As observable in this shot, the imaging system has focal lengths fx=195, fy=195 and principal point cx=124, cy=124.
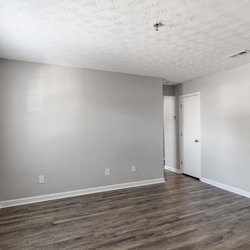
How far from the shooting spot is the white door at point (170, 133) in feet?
18.5

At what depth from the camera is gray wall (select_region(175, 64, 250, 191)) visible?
146 inches

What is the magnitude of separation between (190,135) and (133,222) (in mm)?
3022

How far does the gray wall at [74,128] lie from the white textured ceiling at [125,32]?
14.8 inches

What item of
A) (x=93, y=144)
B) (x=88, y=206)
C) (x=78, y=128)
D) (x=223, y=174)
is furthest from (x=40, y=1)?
(x=223, y=174)

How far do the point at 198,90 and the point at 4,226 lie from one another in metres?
4.61

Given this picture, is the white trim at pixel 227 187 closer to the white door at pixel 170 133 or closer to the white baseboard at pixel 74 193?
the white baseboard at pixel 74 193

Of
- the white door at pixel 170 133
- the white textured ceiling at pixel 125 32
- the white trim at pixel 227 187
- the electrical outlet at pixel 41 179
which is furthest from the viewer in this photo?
the white door at pixel 170 133

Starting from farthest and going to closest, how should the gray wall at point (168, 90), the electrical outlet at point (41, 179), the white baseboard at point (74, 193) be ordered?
1. the gray wall at point (168, 90)
2. the electrical outlet at point (41, 179)
3. the white baseboard at point (74, 193)

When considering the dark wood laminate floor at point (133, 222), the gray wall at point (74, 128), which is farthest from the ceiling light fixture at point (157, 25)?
the dark wood laminate floor at point (133, 222)

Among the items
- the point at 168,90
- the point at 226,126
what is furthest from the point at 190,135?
the point at 168,90

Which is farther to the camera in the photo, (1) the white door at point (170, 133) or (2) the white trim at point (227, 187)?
(1) the white door at point (170, 133)

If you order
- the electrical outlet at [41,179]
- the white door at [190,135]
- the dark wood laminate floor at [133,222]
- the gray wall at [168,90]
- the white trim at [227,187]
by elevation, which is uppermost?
the gray wall at [168,90]

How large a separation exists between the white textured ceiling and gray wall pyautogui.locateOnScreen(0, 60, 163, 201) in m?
0.38

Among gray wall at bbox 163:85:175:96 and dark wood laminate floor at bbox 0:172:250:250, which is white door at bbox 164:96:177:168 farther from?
dark wood laminate floor at bbox 0:172:250:250
